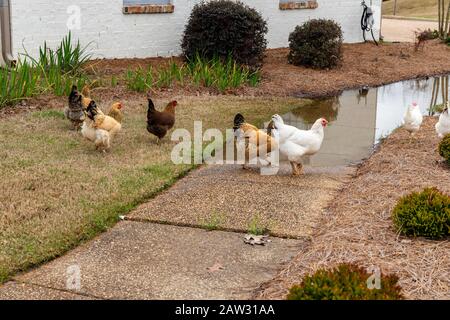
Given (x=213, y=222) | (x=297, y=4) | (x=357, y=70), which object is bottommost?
(x=213, y=222)

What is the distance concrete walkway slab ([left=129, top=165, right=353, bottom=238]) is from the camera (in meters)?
6.01

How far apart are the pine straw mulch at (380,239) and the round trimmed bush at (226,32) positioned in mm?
5473

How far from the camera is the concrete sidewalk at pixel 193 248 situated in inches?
185

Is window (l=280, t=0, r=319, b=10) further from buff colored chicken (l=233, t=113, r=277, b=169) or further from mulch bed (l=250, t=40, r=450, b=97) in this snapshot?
buff colored chicken (l=233, t=113, r=277, b=169)

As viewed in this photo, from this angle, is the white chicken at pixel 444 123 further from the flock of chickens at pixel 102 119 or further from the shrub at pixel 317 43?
the shrub at pixel 317 43

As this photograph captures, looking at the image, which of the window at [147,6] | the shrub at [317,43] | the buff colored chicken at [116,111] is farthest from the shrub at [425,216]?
the window at [147,6]

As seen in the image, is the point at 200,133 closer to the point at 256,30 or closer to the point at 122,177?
the point at 122,177

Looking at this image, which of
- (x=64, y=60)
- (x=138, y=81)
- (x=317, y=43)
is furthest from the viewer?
(x=317, y=43)

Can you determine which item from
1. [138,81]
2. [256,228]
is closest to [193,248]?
[256,228]

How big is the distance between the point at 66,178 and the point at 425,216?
365 centimetres

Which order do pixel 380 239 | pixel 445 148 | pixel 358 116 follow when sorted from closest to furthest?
pixel 380 239, pixel 445 148, pixel 358 116

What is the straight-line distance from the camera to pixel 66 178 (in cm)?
698

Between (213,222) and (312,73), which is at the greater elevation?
(312,73)

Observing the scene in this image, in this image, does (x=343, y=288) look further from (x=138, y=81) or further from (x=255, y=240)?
(x=138, y=81)
